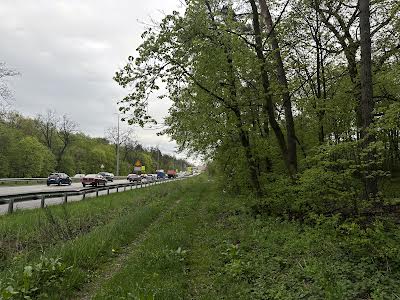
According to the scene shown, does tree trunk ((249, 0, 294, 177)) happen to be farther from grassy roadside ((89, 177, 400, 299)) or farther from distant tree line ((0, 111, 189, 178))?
distant tree line ((0, 111, 189, 178))

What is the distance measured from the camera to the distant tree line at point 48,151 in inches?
2221

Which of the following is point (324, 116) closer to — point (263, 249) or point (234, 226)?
point (234, 226)

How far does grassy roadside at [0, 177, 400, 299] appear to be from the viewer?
5598 millimetres

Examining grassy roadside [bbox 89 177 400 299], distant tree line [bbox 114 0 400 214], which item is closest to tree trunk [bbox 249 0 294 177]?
distant tree line [bbox 114 0 400 214]

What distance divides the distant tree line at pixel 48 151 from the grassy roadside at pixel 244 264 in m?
47.9

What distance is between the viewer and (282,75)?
529 inches

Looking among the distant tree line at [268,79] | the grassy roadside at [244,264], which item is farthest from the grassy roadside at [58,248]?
the distant tree line at [268,79]

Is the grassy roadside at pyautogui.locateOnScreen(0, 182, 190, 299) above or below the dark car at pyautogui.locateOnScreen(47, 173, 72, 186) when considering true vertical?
below

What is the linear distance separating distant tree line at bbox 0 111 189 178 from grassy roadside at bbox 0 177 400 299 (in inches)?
1886

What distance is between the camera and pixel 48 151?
65.3 metres

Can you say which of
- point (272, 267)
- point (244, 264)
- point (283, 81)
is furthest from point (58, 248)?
point (283, 81)

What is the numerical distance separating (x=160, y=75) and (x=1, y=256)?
8.44 m

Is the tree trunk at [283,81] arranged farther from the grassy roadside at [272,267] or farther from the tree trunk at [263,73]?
the grassy roadside at [272,267]

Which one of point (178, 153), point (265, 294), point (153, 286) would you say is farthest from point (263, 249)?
point (178, 153)
